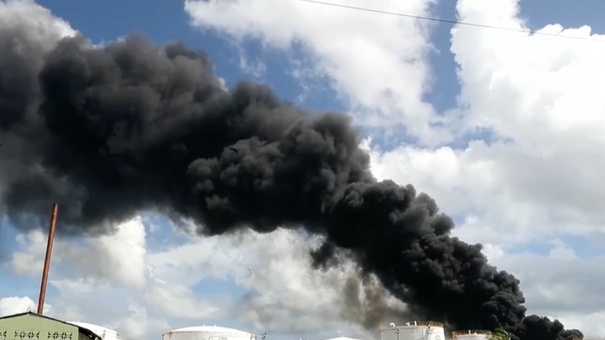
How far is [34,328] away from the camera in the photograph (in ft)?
91.2

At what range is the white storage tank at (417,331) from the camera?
49094mm

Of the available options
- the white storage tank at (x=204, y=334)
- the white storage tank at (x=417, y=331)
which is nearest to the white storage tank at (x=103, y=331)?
the white storage tank at (x=204, y=334)

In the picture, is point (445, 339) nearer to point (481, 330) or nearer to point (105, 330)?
point (481, 330)

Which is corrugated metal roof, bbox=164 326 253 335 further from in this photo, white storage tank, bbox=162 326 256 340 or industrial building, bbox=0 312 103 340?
industrial building, bbox=0 312 103 340

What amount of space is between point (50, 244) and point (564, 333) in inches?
1500

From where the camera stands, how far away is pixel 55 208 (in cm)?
4041

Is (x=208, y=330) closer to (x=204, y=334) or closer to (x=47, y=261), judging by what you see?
(x=204, y=334)

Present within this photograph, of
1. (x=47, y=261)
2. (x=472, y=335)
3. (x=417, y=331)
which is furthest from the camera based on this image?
(x=417, y=331)

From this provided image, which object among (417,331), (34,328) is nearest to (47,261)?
(34,328)

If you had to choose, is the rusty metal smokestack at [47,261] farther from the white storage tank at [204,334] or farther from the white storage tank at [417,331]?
the white storage tank at [417,331]

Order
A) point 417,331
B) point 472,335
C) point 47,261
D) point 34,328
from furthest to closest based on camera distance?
point 417,331, point 472,335, point 47,261, point 34,328

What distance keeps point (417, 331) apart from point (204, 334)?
54.5 ft

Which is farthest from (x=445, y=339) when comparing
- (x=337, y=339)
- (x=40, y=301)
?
(x=40, y=301)

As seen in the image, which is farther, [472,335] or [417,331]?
[417,331]
